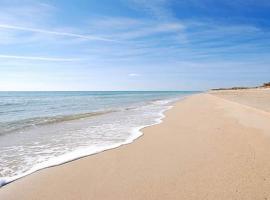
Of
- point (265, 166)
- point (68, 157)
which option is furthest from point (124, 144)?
point (265, 166)

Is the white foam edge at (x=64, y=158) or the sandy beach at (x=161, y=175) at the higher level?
the sandy beach at (x=161, y=175)

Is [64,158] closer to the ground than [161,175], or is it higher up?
closer to the ground

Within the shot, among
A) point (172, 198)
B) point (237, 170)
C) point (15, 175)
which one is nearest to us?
point (172, 198)

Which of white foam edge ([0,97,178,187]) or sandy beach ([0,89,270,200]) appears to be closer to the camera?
sandy beach ([0,89,270,200])

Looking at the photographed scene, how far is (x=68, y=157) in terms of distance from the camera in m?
6.73

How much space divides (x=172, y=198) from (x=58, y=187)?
75.6 inches

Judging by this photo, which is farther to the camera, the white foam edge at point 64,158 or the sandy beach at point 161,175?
the white foam edge at point 64,158

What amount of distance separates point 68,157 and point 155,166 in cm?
234

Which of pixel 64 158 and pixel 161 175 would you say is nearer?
pixel 161 175

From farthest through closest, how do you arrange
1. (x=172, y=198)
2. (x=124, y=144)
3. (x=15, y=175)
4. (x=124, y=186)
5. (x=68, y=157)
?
(x=124, y=144), (x=68, y=157), (x=15, y=175), (x=124, y=186), (x=172, y=198)

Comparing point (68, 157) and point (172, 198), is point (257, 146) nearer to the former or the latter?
point (172, 198)

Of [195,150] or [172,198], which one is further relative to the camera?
[195,150]

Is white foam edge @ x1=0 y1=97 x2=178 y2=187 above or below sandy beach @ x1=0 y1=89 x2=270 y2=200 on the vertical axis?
below

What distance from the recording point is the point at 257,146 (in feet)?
22.8
